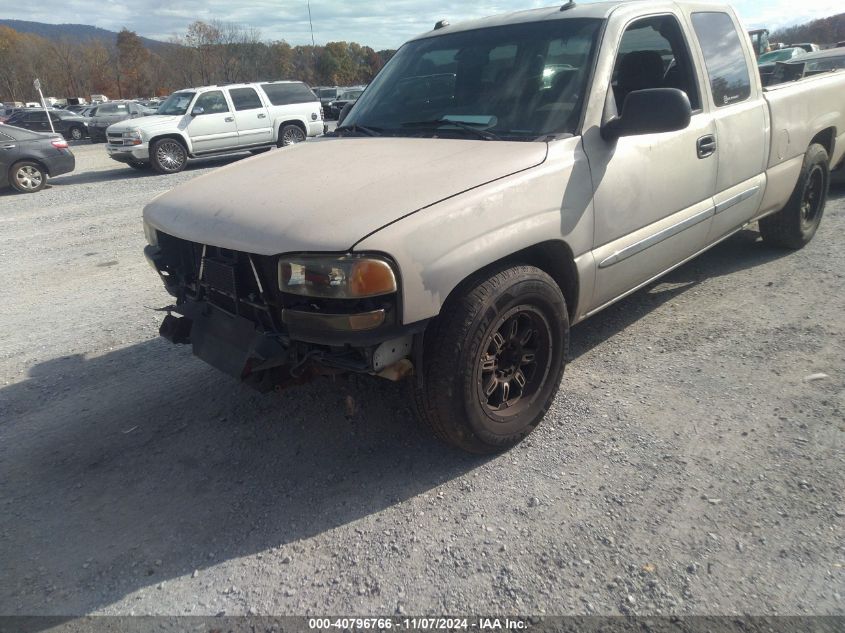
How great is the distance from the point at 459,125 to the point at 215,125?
510 inches

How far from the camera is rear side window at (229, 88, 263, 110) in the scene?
15109mm

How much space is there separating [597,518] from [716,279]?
3.25 metres

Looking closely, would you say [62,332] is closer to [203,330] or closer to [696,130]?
[203,330]

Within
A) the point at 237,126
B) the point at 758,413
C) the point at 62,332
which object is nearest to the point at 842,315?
the point at 758,413

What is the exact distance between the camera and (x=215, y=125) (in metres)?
14.6

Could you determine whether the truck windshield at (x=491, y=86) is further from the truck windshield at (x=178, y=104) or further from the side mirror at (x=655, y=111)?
the truck windshield at (x=178, y=104)

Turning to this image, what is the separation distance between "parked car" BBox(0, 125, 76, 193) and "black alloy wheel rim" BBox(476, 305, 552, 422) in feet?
42.3

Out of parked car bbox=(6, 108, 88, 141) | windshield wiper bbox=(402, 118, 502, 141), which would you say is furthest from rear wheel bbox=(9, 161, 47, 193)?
parked car bbox=(6, 108, 88, 141)

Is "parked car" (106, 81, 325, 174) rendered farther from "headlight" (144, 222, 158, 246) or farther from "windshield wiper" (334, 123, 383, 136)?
"headlight" (144, 222, 158, 246)

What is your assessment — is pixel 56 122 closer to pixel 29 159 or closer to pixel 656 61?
pixel 29 159

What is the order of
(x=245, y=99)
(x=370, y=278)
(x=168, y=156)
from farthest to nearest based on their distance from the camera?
(x=245, y=99) → (x=168, y=156) → (x=370, y=278)

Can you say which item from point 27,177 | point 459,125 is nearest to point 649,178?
point 459,125

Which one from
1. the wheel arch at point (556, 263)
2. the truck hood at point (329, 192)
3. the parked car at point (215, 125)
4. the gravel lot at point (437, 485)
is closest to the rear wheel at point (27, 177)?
the parked car at point (215, 125)

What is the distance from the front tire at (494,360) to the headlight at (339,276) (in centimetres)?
41
